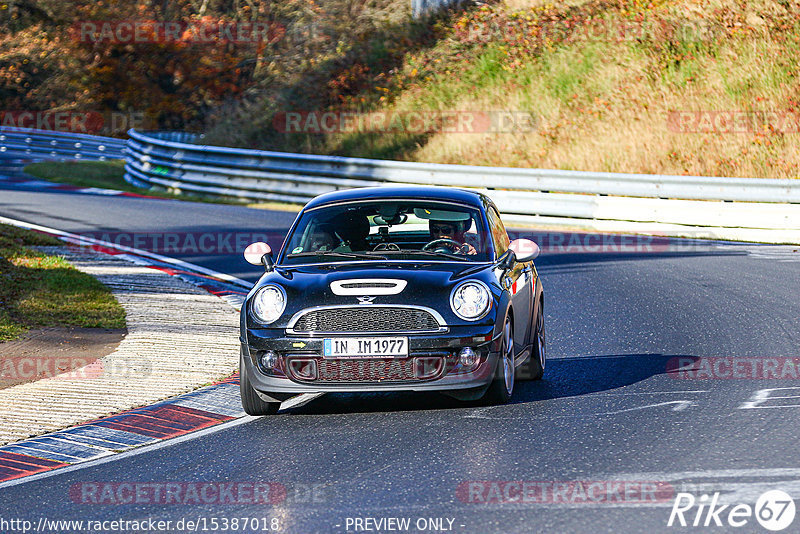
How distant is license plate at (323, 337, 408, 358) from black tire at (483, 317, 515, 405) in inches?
26.5

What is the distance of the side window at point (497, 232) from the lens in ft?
29.5

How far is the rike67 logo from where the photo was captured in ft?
17.3

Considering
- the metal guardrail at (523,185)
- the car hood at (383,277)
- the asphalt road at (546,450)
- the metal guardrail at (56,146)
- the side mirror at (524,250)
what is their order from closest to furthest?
the asphalt road at (546,450) < the car hood at (383,277) < the side mirror at (524,250) < the metal guardrail at (523,185) < the metal guardrail at (56,146)

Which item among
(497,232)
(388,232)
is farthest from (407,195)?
(497,232)

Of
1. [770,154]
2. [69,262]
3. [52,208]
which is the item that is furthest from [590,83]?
[69,262]

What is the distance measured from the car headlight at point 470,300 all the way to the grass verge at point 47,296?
481 cm

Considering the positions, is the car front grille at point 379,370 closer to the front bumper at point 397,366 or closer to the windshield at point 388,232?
the front bumper at point 397,366

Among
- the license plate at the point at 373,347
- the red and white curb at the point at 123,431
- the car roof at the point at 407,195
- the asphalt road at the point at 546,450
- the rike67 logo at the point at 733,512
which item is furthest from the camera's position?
the car roof at the point at 407,195

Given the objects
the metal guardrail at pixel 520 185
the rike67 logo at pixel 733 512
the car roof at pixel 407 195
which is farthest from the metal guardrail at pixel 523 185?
the rike67 logo at pixel 733 512

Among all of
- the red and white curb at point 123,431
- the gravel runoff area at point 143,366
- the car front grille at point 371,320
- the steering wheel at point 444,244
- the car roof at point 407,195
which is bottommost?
the red and white curb at point 123,431

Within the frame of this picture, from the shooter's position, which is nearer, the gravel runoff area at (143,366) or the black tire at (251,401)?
the black tire at (251,401)

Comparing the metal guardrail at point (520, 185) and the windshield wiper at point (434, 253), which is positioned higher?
the metal guardrail at point (520, 185)

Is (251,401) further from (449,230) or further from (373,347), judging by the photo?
(449,230)

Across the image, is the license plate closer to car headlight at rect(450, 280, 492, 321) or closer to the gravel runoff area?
car headlight at rect(450, 280, 492, 321)
